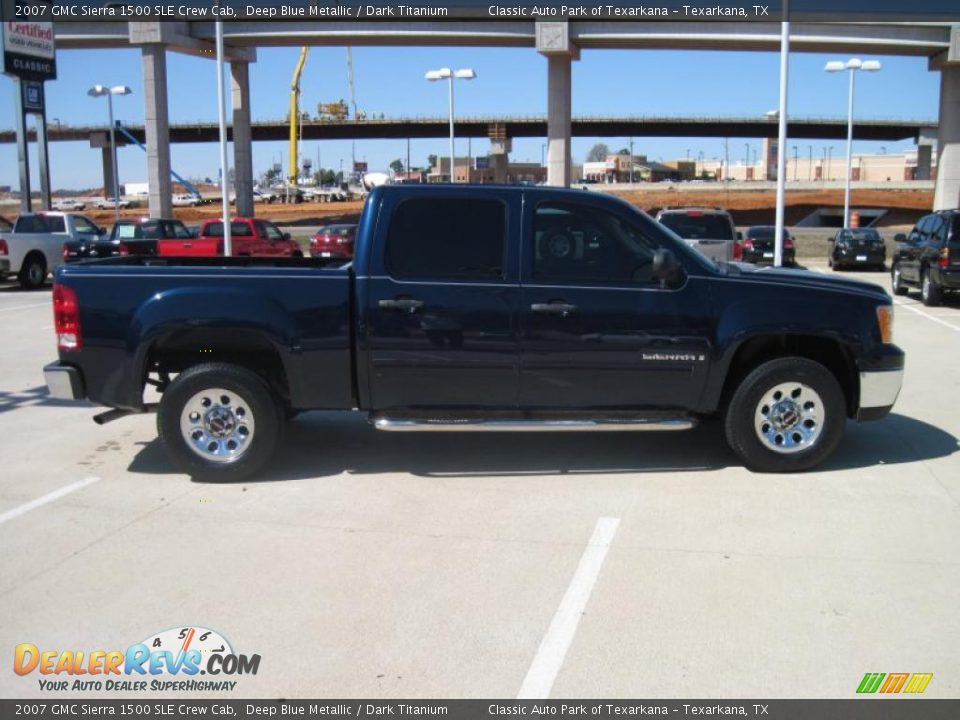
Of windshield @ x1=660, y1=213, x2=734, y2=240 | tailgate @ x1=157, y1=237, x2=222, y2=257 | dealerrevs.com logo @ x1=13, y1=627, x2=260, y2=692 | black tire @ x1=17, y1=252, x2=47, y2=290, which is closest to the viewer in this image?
dealerrevs.com logo @ x1=13, y1=627, x2=260, y2=692

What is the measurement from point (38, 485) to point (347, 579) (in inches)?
120

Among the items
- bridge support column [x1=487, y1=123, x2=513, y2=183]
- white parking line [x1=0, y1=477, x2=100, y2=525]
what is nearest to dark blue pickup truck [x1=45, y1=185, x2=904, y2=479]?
white parking line [x1=0, y1=477, x2=100, y2=525]

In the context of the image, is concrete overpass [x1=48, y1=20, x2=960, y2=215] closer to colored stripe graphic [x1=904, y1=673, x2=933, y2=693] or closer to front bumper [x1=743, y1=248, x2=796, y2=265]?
front bumper [x1=743, y1=248, x2=796, y2=265]

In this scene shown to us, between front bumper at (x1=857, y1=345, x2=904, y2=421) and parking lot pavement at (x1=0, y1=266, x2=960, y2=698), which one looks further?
front bumper at (x1=857, y1=345, x2=904, y2=421)

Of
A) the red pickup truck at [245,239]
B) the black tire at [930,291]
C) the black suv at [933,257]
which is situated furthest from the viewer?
the red pickup truck at [245,239]

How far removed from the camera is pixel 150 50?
41.2m

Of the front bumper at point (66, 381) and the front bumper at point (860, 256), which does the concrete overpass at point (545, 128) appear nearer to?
the front bumper at point (860, 256)

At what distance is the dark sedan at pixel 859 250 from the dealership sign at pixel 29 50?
2655 centimetres

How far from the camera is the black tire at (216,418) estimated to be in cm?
670

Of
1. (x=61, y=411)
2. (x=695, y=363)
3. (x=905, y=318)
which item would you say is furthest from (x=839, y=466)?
(x=905, y=318)

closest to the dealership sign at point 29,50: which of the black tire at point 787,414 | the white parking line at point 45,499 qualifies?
the white parking line at point 45,499

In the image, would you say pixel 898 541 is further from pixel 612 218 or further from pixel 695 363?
pixel 612 218

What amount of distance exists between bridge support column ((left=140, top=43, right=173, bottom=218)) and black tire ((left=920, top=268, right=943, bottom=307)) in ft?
107

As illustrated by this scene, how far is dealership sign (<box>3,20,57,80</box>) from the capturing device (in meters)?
29.8
